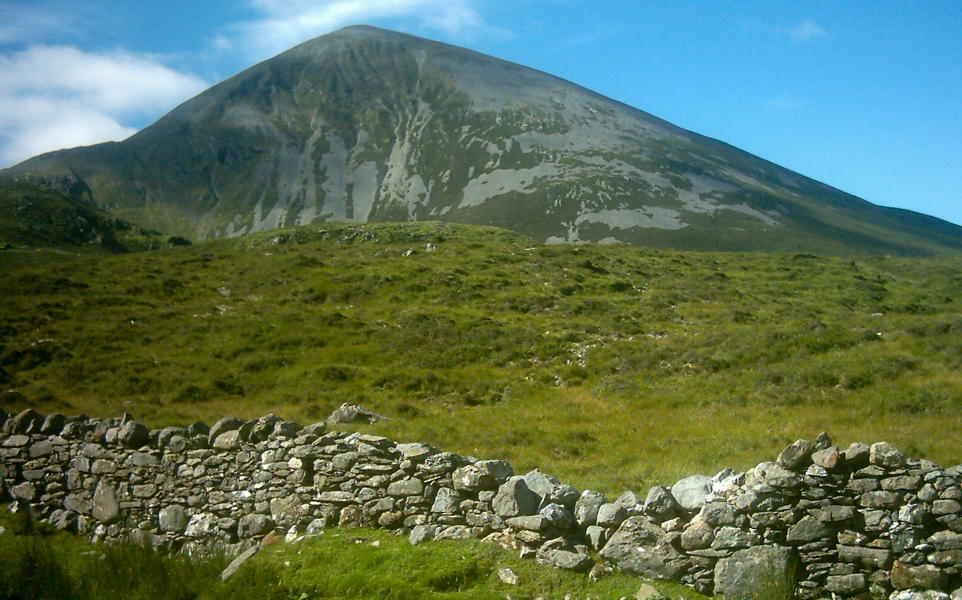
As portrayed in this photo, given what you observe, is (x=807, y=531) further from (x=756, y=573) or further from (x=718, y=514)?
(x=718, y=514)

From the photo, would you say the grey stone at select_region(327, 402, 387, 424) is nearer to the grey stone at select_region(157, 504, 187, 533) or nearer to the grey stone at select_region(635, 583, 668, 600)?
the grey stone at select_region(157, 504, 187, 533)

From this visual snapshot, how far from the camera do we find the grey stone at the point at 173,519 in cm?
1247

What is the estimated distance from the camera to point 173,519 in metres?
12.5

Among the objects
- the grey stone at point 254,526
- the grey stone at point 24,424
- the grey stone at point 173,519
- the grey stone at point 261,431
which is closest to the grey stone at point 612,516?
the grey stone at point 254,526

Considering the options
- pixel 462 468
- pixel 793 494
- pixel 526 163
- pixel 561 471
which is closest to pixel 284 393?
pixel 561 471

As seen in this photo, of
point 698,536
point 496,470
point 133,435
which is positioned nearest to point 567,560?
point 698,536

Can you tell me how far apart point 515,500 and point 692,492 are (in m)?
2.57

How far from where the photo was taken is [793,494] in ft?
26.3

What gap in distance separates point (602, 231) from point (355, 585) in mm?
120332

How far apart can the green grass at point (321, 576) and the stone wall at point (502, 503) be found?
336 millimetres

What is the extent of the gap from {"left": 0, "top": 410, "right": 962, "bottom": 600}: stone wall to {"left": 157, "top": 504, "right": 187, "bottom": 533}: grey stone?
0.08ft

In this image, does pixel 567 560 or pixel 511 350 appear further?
pixel 511 350

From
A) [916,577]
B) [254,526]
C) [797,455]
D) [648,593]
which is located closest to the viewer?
[916,577]

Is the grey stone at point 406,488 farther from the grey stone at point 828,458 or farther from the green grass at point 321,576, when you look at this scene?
the grey stone at point 828,458
